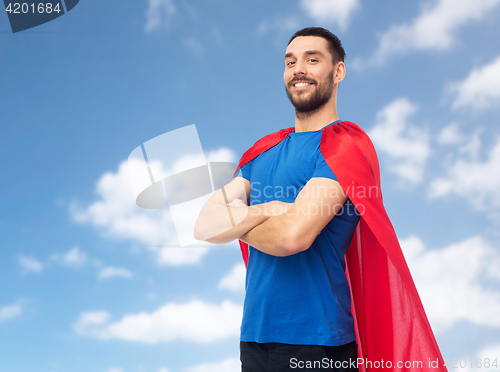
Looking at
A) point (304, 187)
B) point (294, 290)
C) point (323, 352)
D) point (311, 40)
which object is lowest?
point (323, 352)

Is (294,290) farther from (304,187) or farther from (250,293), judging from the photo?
(304,187)

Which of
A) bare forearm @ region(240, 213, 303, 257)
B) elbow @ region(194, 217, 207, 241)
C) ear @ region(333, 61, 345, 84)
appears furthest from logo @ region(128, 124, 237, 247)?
ear @ region(333, 61, 345, 84)

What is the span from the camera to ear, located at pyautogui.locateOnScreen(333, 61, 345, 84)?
249 centimetres

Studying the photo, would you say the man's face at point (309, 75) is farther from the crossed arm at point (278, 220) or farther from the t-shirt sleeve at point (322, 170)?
the crossed arm at point (278, 220)

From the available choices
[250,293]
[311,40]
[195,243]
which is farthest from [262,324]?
[311,40]

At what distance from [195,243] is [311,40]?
1.44 meters

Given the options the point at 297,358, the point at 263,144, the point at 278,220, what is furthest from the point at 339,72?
the point at 297,358

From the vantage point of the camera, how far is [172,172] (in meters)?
2.03

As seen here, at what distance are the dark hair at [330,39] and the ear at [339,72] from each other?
31 millimetres

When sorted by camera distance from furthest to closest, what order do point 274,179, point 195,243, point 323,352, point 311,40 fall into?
point 311,40
point 274,179
point 195,243
point 323,352

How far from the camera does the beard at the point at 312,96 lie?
7.82 feet

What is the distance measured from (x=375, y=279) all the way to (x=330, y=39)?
1527 mm

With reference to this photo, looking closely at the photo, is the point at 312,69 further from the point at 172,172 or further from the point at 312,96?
the point at 172,172

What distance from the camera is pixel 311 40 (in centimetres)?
A: 248
